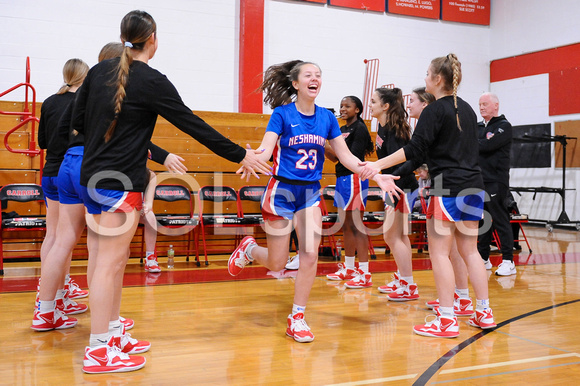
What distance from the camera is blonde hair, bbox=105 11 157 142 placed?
100 inches

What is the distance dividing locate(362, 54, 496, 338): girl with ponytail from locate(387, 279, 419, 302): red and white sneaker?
0.91 m

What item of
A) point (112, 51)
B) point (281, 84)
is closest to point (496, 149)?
point (281, 84)

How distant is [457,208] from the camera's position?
3508 mm

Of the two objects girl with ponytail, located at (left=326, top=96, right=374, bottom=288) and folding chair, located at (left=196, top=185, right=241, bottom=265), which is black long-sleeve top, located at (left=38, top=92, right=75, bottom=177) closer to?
girl with ponytail, located at (left=326, top=96, right=374, bottom=288)

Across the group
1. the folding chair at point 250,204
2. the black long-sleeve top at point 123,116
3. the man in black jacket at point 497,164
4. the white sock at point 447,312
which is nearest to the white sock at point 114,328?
the black long-sleeve top at point 123,116

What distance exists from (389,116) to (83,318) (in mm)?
3004

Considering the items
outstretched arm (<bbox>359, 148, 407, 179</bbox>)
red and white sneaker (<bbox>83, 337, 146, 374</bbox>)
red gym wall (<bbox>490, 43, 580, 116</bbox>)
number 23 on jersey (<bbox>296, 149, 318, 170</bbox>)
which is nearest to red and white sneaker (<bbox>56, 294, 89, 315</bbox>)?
red and white sneaker (<bbox>83, 337, 146, 374</bbox>)

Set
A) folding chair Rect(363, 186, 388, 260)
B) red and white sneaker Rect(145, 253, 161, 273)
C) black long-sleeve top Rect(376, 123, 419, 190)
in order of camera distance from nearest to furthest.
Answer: black long-sleeve top Rect(376, 123, 419, 190), red and white sneaker Rect(145, 253, 161, 273), folding chair Rect(363, 186, 388, 260)

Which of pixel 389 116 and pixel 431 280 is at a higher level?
pixel 389 116

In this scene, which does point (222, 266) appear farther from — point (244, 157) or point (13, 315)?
point (244, 157)

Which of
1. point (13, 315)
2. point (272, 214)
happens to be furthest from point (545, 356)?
point (13, 315)

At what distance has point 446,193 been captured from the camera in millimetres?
3514

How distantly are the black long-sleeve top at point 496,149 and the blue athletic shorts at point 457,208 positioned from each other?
7.42 feet

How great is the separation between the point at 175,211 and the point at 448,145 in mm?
4602
